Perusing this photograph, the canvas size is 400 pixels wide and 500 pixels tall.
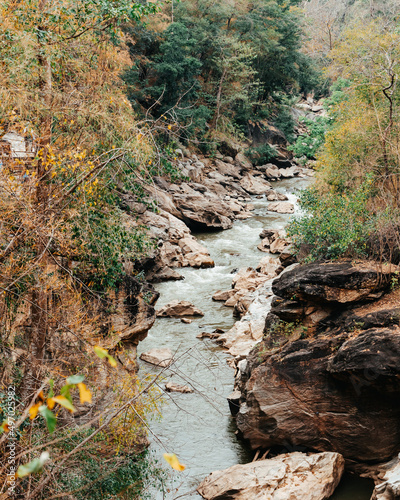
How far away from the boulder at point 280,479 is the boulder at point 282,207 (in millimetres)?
20302

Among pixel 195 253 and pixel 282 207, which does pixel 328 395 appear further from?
pixel 282 207

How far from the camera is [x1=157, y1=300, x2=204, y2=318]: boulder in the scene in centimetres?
1652

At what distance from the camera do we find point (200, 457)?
31.6ft

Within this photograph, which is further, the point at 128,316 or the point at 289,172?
the point at 289,172

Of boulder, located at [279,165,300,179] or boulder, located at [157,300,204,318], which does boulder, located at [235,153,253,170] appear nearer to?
boulder, located at [279,165,300,179]

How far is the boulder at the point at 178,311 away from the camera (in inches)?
650

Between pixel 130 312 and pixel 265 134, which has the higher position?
pixel 265 134

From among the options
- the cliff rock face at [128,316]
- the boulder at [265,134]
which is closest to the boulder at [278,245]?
the cliff rock face at [128,316]

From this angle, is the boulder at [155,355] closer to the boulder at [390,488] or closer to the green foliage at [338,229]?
the green foliage at [338,229]

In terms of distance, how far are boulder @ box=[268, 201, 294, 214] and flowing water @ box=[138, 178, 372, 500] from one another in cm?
123

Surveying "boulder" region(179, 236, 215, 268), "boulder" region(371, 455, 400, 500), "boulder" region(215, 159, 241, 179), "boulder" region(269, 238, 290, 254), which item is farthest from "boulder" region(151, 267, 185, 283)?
"boulder" region(215, 159, 241, 179)

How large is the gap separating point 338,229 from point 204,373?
536 centimetres

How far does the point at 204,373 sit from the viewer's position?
1270cm

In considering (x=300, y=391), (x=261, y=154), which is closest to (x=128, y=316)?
(x=300, y=391)
